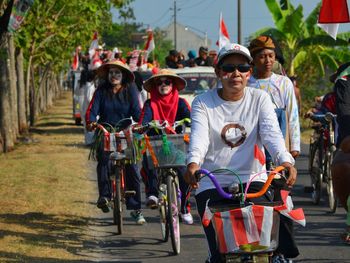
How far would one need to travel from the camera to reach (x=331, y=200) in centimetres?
1194

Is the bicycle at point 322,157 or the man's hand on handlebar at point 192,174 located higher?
the man's hand on handlebar at point 192,174

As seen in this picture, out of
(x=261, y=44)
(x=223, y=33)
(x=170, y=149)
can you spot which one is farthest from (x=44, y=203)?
(x=223, y=33)

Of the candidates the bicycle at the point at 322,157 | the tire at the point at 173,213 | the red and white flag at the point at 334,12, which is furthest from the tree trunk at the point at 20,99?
the tire at the point at 173,213

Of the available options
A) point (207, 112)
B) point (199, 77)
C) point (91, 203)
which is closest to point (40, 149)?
point (199, 77)

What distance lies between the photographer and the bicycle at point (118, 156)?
34.6 feet

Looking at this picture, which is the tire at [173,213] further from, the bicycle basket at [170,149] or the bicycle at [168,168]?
the bicycle basket at [170,149]

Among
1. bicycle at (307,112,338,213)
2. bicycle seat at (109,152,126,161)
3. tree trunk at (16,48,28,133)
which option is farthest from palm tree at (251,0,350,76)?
bicycle seat at (109,152,126,161)

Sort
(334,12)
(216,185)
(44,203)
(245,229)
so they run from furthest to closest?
(44,203) < (334,12) < (216,185) < (245,229)

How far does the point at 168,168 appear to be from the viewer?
9742 mm

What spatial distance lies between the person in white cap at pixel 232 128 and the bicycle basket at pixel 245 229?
64 centimetres

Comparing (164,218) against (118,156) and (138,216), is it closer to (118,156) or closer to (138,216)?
(118,156)

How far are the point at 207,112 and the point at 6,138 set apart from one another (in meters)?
17.1

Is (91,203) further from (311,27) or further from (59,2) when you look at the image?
(311,27)

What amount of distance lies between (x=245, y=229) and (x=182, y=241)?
198 inches
